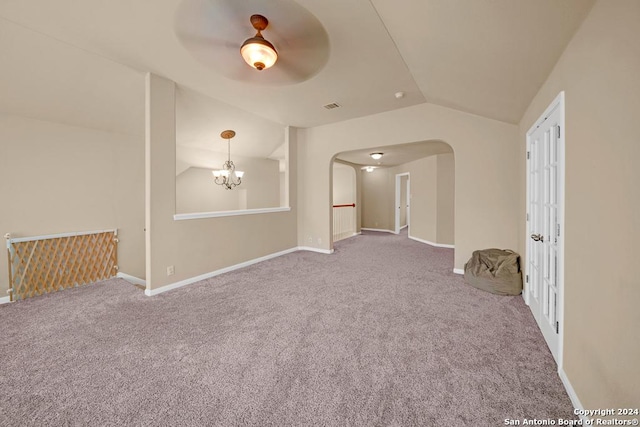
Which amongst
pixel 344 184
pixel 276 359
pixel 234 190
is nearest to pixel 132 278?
pixel 234 190

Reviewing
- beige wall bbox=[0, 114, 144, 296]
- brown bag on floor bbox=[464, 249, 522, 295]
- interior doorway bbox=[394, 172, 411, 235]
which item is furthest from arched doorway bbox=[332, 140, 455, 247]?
beige wall bbox=[0, 114, 144, 296]

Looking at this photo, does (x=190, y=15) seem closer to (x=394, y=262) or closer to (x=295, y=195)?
(x=295, y=195)

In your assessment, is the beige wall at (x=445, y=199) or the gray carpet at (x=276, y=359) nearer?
the gray carpet at (x=276, y=359)

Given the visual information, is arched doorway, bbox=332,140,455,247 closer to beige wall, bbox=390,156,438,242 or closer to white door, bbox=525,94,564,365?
beige wall, bbox=390,156,438,242

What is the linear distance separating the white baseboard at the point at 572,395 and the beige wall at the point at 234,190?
6.86m

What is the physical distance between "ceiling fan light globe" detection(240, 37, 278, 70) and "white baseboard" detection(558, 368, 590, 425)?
10.2 feet

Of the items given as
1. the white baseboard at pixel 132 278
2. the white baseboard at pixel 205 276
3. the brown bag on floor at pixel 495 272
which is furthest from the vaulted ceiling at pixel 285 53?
the white baseboard at pixel 205 276

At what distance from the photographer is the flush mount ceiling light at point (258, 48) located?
2014mm

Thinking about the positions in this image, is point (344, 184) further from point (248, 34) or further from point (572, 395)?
point (572, 395)

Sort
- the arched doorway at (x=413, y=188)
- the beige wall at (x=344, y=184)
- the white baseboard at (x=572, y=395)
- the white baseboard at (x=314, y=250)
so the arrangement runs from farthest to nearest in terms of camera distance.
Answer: the beige wall at (x=344, y=184), the arched doorway at (x=413, y=188), the white baseboard at (x=314, y=250), the white baseboard at (x=572, y=395)

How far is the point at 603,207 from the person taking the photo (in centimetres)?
111

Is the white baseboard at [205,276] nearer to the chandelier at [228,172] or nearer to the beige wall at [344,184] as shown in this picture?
the chandelier at [228,172]

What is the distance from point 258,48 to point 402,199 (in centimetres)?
827

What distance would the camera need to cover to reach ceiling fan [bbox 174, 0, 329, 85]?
77.6 inches
